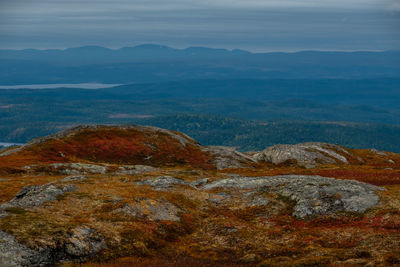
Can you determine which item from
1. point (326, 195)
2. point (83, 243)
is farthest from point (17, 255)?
point (326, 195)

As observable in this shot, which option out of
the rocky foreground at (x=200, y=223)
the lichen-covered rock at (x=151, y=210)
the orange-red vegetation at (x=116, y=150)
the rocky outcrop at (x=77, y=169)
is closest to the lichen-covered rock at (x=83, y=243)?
the rocky foreground at (x=200, y=223)

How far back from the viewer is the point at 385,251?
95.3 ft

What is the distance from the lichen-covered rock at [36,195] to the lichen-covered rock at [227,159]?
63.9 metres

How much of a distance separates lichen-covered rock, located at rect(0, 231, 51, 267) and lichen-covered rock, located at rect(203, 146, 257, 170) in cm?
7988

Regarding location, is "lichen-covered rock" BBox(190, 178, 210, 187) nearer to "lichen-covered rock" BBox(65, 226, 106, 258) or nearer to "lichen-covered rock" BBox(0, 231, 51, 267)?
"lichen-covered rock" BBox(65, 226, 106, 258)

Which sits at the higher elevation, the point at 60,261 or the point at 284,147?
the point at 60,261

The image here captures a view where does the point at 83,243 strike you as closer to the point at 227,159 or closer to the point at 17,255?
the point at 17,255

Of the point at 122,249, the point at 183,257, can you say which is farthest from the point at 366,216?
the point at 122,249

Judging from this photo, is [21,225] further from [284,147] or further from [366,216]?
[284,147]

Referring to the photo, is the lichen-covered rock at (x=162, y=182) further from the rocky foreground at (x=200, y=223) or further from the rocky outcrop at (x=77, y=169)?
the rocky outcrop at (x=77, y=169)

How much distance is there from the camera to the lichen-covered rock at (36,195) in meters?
41.4

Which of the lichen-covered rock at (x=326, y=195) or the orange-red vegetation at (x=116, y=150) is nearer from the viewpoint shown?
the lichen-covered rock at (x=326, y=195)

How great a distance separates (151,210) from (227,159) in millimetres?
74855

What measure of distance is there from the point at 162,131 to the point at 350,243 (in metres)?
109
